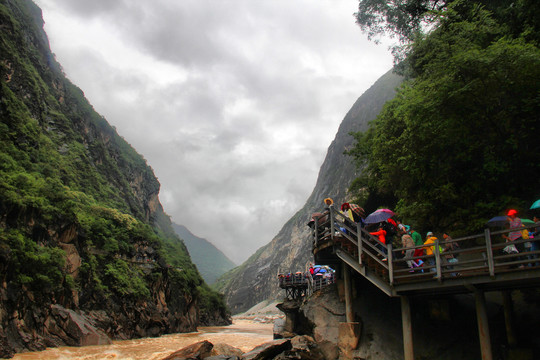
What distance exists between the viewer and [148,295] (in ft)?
118

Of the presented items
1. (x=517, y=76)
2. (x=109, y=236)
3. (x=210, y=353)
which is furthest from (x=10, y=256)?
(x=517, y=76)

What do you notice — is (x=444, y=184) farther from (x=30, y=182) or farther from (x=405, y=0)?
(x=30, y=182)

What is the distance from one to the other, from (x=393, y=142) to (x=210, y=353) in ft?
40.4

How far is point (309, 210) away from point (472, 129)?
119842mm

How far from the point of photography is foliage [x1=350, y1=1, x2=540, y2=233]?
37.3 feet

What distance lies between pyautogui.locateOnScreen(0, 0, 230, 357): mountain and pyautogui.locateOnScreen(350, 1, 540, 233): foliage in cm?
2025

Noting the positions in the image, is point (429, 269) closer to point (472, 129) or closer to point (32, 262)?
point (472, 129)

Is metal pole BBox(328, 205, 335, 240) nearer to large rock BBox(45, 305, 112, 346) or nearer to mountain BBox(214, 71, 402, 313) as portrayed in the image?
large rock BBox(45, 305, 112, 346)

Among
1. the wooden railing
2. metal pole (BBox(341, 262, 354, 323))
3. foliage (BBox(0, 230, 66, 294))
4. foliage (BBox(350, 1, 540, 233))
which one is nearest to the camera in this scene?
the wooden railing

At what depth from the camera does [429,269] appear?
1021cm

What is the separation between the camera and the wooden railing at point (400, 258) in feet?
27.4

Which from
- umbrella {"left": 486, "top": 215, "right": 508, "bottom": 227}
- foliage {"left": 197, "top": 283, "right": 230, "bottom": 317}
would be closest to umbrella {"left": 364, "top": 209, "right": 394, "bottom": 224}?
umbrella {"left": 486, "top": 215, "right": 508, "bottom": 227}

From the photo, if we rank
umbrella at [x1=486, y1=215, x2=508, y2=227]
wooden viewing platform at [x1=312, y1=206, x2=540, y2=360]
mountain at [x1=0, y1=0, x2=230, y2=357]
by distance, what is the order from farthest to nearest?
mountain at [x1=0, y1=0, x2=230, y2=357], umbrella at [x1=486, y1=215, x2=508, y2=227], wooden viewing platform at [x1=312, y1=206, x2=540, y2=360]

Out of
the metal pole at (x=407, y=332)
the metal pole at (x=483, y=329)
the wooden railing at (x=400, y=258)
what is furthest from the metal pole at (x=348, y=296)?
the metal pole at (x=483, y=329)
